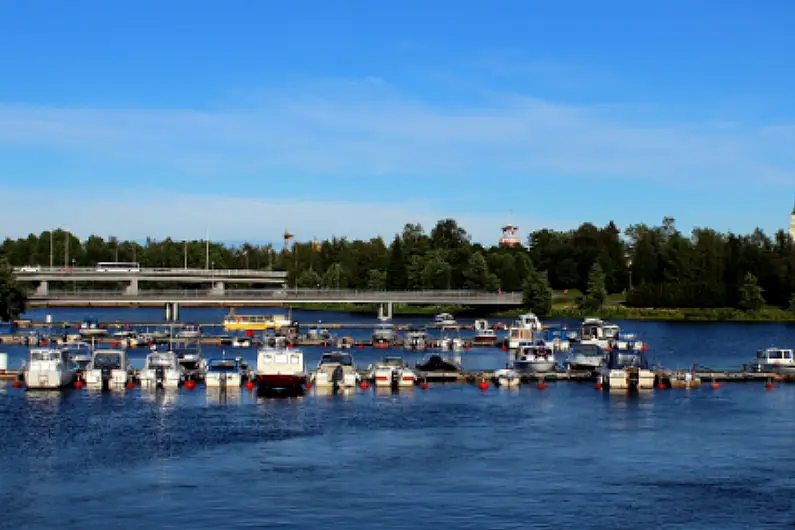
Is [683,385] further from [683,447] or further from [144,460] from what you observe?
[144,460]

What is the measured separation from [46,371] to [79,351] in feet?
120

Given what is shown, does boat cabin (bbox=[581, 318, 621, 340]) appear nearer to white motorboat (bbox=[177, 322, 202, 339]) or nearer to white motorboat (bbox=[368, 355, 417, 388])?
white motorboat (bbox=[177, 322, 202, 339])

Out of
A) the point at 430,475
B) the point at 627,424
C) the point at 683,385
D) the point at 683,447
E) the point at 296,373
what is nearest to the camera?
the point at 430,475

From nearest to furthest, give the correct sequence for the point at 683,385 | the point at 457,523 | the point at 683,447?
the point at 457,523 < the point at 683,447 < the point at 683,385

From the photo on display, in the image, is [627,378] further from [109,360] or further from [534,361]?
[109,360]

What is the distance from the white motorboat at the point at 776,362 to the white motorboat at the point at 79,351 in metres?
63.8

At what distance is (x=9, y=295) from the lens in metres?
168

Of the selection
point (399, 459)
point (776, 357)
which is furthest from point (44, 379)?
point (776, 357)

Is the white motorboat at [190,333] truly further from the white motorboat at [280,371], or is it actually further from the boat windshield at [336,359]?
the white motorboat at [280,371]

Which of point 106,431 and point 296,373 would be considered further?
point 296,373

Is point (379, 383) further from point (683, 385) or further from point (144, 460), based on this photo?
point (144, 460)

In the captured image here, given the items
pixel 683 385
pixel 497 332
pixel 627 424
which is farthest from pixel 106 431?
pixel 497 332

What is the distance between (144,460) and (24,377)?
37844 millimetres

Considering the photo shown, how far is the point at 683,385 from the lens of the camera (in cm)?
9688
